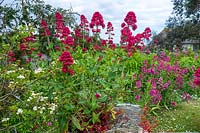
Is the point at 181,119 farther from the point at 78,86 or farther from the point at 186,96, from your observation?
the point at 78,86

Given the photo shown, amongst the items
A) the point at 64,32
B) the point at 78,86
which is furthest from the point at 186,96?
the point at 78,86

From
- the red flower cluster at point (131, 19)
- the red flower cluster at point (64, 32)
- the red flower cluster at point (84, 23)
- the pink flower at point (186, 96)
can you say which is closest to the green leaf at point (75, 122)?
the red flower cluster at point (64, 32)

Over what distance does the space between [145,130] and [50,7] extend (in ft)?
15.1

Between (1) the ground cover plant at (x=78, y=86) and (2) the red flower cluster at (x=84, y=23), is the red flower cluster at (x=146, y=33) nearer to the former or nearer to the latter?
(1) the ground cover plant at (x=78, y=86)

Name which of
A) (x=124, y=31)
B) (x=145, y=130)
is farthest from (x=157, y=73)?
(x=145, y=130)

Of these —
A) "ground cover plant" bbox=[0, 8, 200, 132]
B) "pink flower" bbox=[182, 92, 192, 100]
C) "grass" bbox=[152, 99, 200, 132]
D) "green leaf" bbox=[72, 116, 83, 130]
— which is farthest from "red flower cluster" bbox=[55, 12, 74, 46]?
"pink flower" bbox=[182, 92, 192, 100]

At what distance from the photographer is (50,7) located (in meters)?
7.73

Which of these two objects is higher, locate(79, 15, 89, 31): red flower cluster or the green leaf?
locate(79, 15, 89, 31): red flower cluster

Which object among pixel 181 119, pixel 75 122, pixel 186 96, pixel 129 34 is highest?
pixel 129 34

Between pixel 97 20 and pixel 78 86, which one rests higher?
pixel 97 20

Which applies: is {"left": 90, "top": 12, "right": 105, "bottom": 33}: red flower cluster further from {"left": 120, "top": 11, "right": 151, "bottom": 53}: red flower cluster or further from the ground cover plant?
{"left": 120, "top": 11, "right": 151, "bottom": 53}: red flower cluster

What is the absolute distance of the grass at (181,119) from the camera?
491 cm

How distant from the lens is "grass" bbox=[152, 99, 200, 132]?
491 centimetres

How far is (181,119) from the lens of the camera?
530cm
